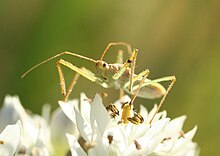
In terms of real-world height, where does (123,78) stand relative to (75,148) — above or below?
above

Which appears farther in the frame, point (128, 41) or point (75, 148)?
point (128, 41)

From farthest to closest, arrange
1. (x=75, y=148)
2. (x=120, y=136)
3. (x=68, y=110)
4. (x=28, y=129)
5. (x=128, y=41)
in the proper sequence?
1. (x=128, y=41)
2. (x=28, y=129)
3. (x=68, y=110)
4. (x=120, y=136)
5. (x=75, y=148)

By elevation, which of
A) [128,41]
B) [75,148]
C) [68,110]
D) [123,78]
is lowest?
→ [75,148]

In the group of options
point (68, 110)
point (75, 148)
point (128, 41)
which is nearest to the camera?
point (75, 148)

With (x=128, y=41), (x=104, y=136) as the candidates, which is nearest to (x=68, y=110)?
(x=104, y=136)

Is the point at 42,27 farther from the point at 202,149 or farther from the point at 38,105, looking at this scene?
the point at 202,149

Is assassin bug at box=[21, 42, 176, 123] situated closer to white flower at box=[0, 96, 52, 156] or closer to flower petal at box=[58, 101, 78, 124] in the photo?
flower petal at box=[58, 101, 78, 124]

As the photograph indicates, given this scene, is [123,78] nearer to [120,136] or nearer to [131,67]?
[131,67]
